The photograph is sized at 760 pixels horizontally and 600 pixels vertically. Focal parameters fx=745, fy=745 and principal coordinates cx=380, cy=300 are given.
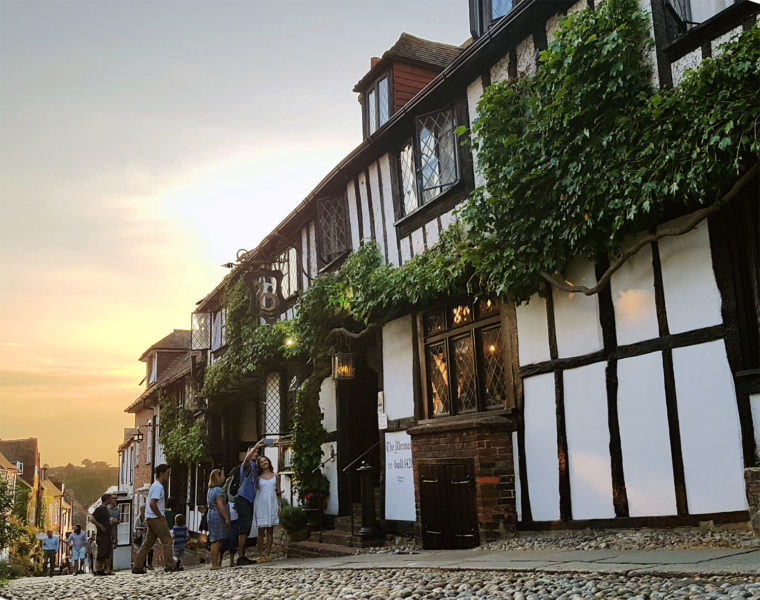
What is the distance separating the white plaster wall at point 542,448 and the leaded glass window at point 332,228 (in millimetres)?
5424

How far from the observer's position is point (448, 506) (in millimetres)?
8844

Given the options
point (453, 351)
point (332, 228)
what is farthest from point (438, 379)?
point (332, 228)

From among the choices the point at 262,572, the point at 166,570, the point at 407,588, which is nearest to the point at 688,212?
the point at 407,588

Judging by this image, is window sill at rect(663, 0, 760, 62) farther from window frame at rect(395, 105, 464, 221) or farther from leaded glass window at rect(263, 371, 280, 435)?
leaded glass window at rect(263, 371, 280, 435)

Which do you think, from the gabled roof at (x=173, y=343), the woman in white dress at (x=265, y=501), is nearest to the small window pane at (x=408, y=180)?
the woman in white dress at (x=265, y=501)

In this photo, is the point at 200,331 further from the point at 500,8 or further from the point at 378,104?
the point at 500,8

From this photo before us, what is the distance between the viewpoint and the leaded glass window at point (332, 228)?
1327cm

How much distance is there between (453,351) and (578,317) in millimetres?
2549

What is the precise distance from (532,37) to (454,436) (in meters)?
4.90

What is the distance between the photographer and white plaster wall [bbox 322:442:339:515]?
12.9 metres

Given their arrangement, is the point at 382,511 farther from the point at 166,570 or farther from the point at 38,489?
the point at 38,489

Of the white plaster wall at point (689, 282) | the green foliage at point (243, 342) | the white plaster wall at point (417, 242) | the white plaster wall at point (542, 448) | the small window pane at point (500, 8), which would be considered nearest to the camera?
the white plaster wall at point (689, 282)

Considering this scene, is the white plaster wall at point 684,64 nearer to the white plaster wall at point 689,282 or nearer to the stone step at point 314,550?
the white plaster wall at point 689,282

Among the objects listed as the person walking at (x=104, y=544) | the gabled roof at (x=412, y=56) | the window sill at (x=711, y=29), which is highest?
the gabled roof at (x=412, y=56)
